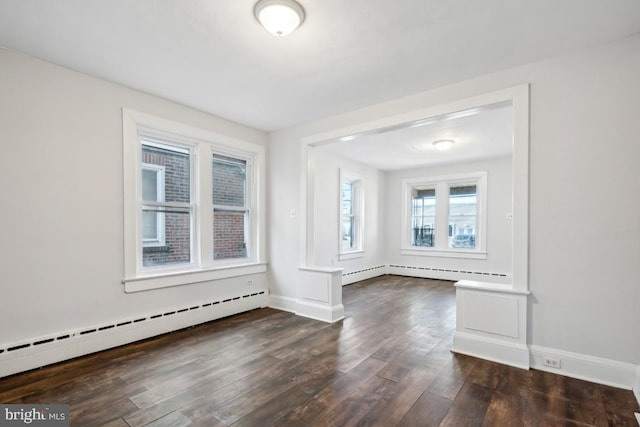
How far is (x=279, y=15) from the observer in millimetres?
2012

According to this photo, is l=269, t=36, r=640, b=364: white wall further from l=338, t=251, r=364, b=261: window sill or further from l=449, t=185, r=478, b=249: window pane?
l=449, t=185, r=478, b=249: window pane

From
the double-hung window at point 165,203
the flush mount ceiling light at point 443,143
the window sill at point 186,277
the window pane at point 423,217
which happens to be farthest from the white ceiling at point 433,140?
the window sill at point 186,277

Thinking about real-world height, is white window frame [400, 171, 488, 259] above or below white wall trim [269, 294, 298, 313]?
above

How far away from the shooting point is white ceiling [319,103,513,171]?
3898mm

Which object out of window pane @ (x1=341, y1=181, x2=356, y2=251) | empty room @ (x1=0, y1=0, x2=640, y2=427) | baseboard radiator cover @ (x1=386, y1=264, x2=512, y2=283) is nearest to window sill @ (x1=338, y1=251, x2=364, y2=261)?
window pane @ (x1=341, y1=181, x2=356, y2=251)

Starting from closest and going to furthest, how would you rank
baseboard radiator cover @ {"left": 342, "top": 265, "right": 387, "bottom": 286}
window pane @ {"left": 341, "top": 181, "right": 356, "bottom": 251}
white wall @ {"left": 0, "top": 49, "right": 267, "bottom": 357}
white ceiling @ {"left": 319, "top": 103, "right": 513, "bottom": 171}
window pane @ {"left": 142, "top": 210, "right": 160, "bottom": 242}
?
white wall @ {"left": 0, "top": 49, "right": 267, "bottom": 357} < window pane @ {"left": 142, "top": 210, "right": 160, "bottom": 242} < white ceiling @ {"left": 319, "top": 103, "right": 513, "bottom": 171} < baseboard radiator cover @ {"left": 342, "top": 265, "right": 387, "bottom": 286} < window pane @ {"left": 341, "top": 181, "right": 356, "bottom": 251}

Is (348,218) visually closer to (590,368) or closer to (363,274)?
(363,274)

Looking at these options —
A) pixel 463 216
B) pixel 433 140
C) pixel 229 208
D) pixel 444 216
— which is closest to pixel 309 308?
pixel 229 208

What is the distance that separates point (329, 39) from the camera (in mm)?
2391

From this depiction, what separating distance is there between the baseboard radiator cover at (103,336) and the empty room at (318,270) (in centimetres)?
2

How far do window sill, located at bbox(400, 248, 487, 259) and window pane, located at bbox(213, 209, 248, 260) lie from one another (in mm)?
4463

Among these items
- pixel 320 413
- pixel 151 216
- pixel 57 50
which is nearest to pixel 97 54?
pixel 57 50

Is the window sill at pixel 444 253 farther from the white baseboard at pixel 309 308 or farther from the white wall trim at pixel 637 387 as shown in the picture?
the white wall trim at pixel 637 387

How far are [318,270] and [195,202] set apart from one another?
1.84 metres
